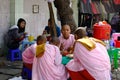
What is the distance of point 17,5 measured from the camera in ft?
36.0

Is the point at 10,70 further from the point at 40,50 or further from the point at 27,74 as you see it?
the point at 40,50

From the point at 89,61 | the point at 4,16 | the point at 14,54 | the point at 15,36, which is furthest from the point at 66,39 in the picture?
the point at 4,16

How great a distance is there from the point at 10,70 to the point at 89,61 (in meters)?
3.65

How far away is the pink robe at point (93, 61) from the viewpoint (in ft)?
18.4

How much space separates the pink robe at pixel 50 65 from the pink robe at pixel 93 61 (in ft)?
1.36

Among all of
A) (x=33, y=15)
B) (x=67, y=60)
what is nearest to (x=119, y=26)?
(x=33, y=15)

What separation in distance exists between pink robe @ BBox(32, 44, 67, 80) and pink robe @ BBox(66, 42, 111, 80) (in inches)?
16.3

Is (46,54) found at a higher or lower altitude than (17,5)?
lower

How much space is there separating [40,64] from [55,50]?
1.39 feet

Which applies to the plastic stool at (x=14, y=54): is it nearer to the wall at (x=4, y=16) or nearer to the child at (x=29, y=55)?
the wall at (x=4, y=16)

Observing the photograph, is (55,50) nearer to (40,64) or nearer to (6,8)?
(40,64)

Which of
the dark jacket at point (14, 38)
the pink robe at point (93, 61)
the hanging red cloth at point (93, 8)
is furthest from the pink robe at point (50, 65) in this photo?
the hanging red cloth at point (93, 8)

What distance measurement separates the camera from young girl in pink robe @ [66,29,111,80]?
5.59 m

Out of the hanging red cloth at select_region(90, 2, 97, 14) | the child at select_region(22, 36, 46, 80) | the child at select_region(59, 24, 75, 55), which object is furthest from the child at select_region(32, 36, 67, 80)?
the hanging red cloth at select_region(90, 2, 97, 14)
